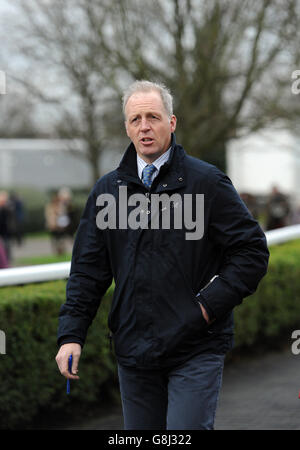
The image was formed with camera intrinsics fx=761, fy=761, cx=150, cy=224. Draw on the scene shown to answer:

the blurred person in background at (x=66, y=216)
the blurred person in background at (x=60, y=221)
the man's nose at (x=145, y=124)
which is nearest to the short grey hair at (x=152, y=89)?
the man's nose at (x=145, y=124)

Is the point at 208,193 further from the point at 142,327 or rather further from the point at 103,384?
the point at 103,384

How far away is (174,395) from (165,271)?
20.1 inches

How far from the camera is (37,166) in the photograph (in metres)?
41.5

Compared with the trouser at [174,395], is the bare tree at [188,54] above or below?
above

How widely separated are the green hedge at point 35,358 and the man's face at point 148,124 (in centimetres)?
231

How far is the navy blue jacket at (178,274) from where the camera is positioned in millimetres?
3145

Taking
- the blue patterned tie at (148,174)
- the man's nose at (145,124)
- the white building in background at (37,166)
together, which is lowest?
the blue patterned tie at (148,174)

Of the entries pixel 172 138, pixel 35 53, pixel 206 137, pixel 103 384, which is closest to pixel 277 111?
pixel 206 137

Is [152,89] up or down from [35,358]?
up

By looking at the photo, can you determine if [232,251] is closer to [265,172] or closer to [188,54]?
[188,54]

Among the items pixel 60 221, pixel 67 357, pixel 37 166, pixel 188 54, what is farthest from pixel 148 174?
pixel 37 166

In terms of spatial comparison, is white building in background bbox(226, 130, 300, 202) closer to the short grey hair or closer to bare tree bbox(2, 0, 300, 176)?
bare tree bbox(2, 0, 300, 176)

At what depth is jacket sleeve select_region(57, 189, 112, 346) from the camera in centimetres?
333

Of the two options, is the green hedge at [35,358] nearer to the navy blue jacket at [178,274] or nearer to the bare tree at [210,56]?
the navy blue jacket at [178,274]
